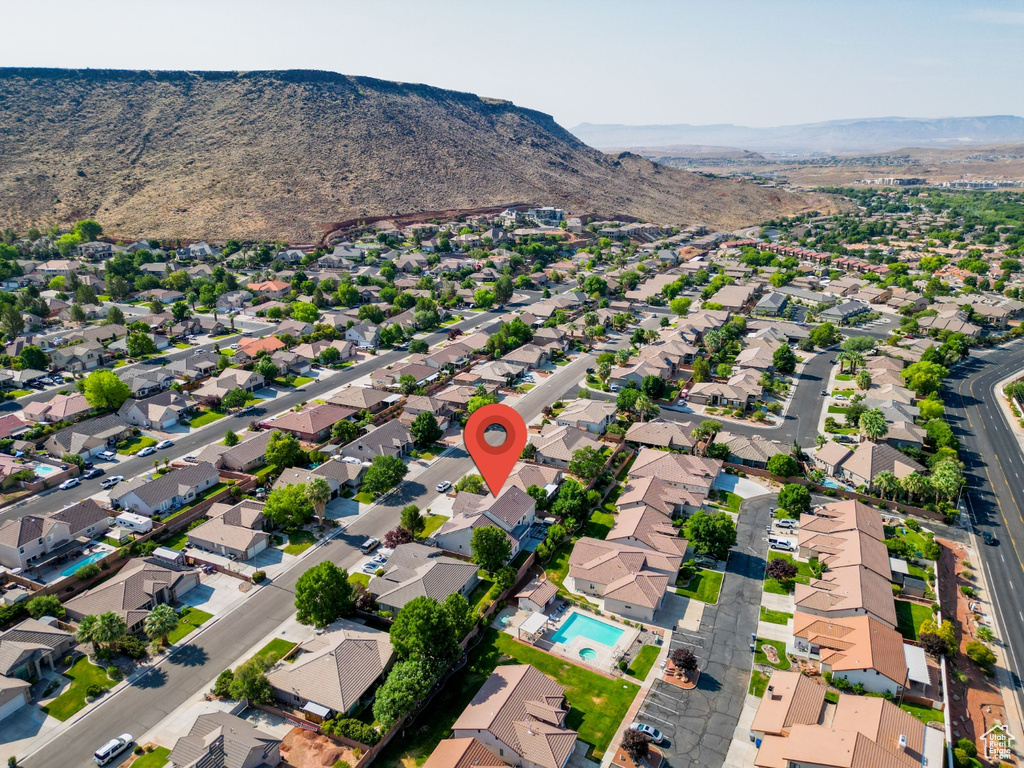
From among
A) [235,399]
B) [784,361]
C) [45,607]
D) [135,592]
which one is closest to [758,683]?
[135,592]

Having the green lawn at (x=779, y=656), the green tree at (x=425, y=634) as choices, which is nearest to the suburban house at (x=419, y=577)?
the green tree at (x=425, y=634)

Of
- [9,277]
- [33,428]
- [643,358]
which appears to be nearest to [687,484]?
[643,358]

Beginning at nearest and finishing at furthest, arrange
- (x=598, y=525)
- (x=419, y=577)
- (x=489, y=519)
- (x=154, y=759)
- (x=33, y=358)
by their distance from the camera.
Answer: (x=154, y=759), (x=419, y=577), (x=489, y=519), (x=598, y=525), (x=33, y=358)

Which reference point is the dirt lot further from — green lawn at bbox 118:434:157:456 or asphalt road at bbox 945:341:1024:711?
green lawn at bbox 118:434:157:456

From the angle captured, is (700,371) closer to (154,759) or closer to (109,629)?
(109,629)

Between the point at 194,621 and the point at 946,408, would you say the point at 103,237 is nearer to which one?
the point at 194,621

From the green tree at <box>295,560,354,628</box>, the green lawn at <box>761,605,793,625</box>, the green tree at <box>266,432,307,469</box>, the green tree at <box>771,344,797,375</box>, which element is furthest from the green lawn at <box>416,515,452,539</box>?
the green tree at <box>771,344,797,375</box>
